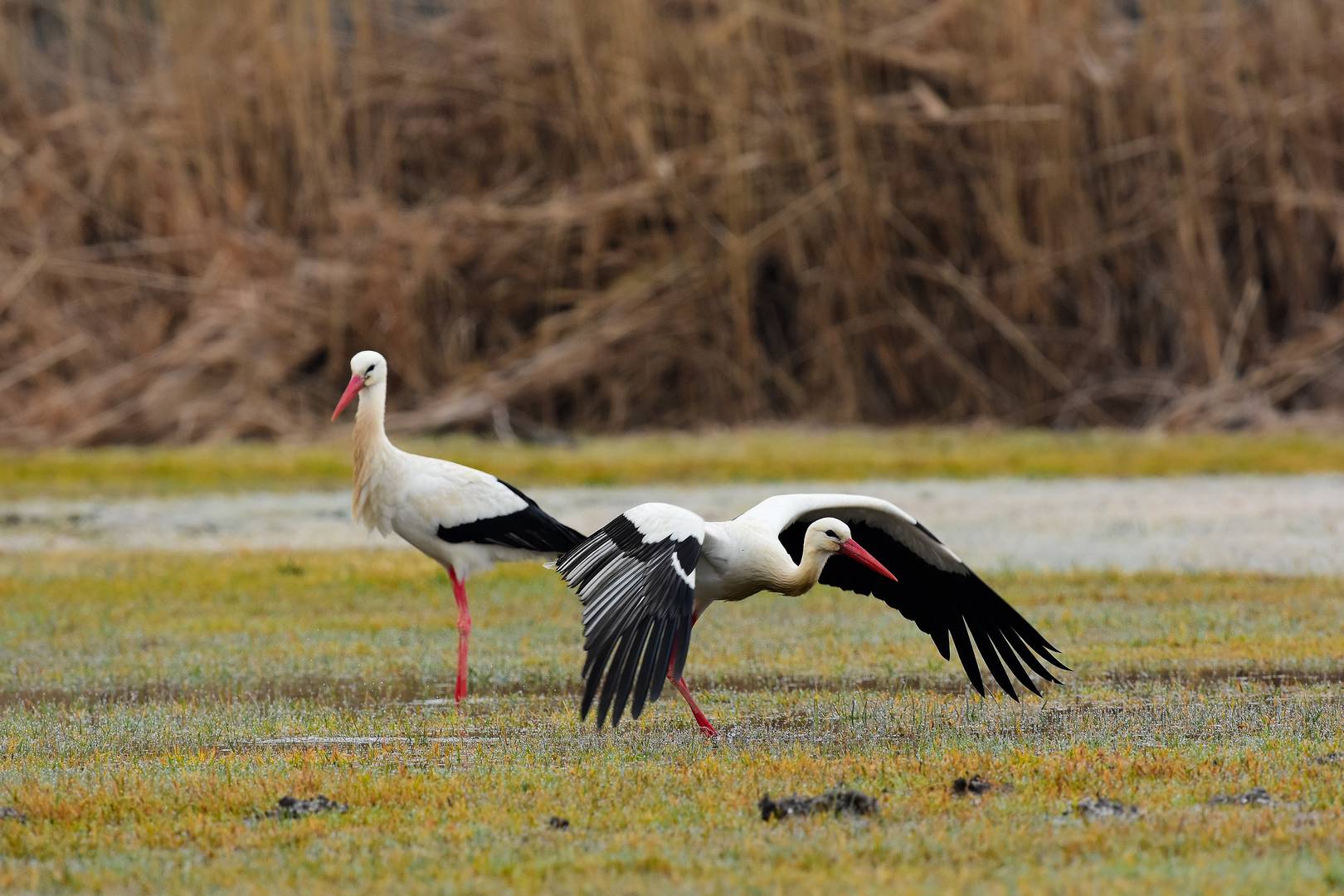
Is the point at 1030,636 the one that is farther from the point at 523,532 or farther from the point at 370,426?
the point at 370,426

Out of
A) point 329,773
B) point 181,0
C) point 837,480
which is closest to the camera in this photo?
point 329,773

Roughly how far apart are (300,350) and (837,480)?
646 centimetres

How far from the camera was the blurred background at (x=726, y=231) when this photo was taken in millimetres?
20297

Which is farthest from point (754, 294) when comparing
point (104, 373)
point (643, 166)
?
point (104, 373)

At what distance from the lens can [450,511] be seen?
967cm

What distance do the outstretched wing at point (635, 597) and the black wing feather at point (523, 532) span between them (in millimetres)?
2065

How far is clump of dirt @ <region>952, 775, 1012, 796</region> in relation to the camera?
614 cm

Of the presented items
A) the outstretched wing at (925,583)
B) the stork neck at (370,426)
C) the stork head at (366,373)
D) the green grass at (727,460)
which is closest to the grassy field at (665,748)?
the outstretched wing at (925,583)

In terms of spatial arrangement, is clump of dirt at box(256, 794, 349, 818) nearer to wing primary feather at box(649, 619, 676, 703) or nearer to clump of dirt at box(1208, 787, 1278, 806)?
wing primary feather at box(649, 619, 676, 703)

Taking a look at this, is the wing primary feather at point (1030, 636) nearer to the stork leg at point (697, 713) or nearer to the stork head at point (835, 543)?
the stork head at point (835, 543)

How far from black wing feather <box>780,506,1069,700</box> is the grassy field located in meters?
0.21

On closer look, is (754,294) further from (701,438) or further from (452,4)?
(452,4)

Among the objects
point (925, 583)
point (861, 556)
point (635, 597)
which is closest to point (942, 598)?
point (925, 583)

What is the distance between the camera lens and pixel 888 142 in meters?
20.8
